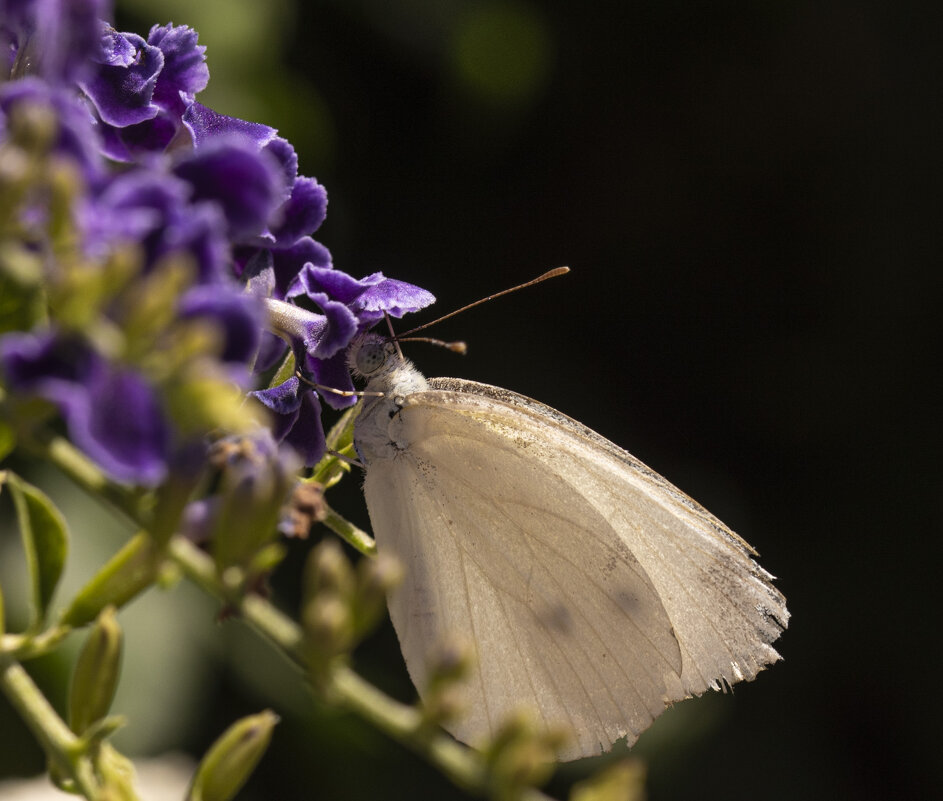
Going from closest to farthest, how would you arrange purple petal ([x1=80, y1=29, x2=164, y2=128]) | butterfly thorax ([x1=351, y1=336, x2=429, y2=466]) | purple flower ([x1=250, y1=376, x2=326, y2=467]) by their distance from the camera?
purple petal ([x1=80, y1=29, x2=164, y2=128]) → purple flower ([x1=250, y1=376, x2=326, y2=467]) → butterfly thorax ([x1=351, y1=336, x2=429, y2=466])

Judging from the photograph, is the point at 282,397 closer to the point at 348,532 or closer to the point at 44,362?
the point at 348,532

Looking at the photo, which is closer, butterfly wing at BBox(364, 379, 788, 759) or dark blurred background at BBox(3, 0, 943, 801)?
butterfly wing at BBox(364, 379, 788, 759)

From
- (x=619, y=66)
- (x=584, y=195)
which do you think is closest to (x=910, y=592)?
(x=584, y=195)

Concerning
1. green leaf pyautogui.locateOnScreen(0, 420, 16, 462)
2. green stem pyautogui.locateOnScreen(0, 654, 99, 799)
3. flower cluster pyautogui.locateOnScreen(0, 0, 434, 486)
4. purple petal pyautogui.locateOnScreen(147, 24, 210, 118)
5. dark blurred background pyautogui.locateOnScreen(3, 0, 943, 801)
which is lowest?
dark blurred background pyautogui.locateOnScreen(3, 0, 943, 801)

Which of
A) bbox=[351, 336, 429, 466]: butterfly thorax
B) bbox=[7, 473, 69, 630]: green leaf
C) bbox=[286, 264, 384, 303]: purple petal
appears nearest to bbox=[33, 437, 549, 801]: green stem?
bbox=[7, 473, 69, 630]: green leaf

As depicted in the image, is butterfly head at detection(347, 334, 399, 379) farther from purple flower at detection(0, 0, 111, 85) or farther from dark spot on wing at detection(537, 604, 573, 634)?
purple flower at detection(0, 0, 111, 85)

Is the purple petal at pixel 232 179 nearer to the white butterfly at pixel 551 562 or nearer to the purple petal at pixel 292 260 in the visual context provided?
the purple petal at pixel 292 260

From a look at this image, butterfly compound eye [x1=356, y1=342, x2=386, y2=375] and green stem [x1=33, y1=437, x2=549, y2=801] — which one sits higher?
green stem [x1=33, y1=437, x2=549, y2=801]

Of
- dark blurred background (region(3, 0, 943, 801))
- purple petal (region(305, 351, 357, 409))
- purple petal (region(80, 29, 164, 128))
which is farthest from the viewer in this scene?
dark blurred background (region(3, 0, 943, 801))
